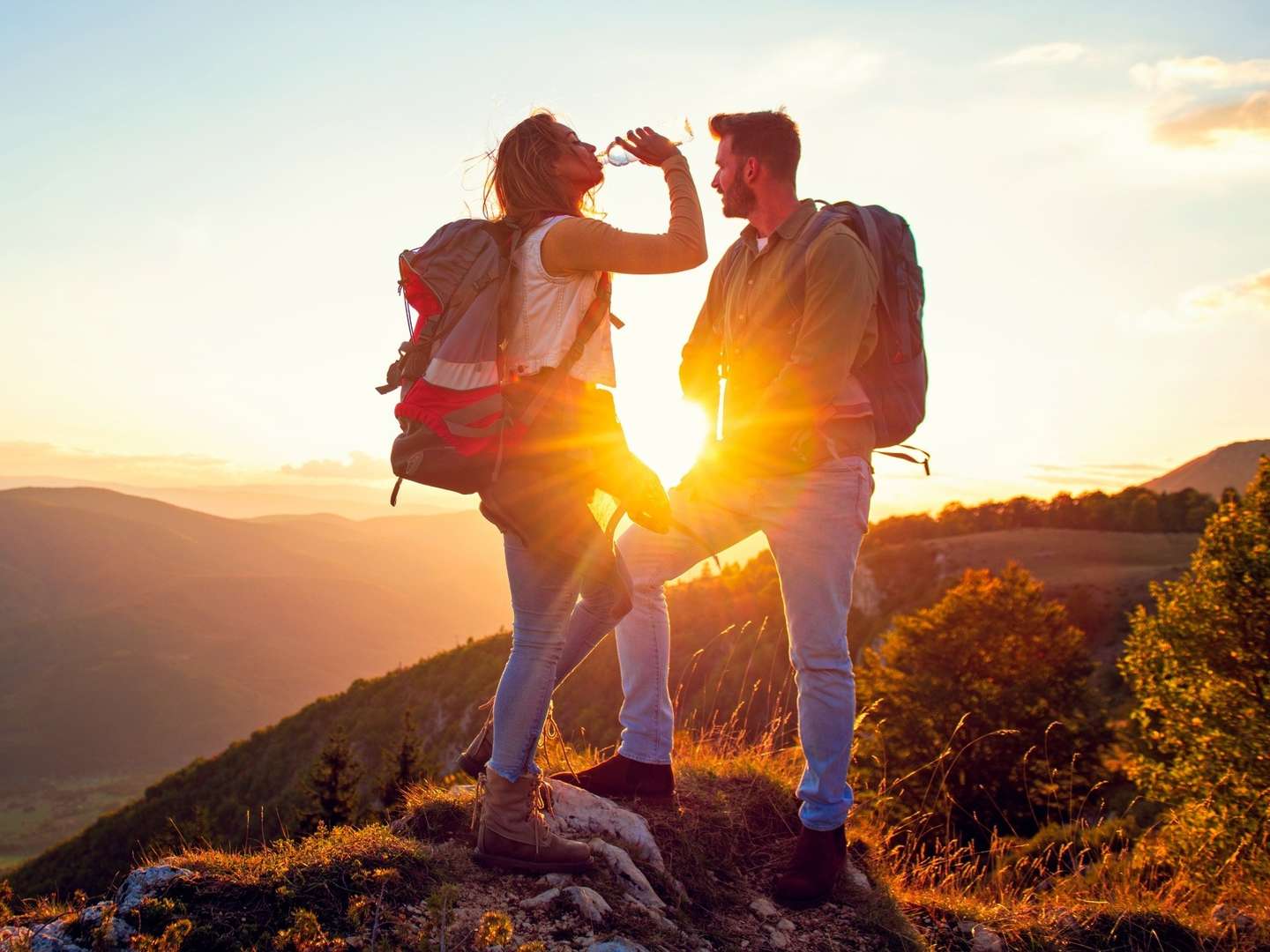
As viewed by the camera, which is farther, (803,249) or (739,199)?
(739,199)

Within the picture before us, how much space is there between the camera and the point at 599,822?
11.8ft

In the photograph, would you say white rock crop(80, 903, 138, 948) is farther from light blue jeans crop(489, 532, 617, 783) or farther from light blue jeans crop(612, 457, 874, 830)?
light blue jeans crop(612, 457, 874, 830)

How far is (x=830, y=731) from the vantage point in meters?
3.46

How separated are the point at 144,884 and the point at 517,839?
1.14m

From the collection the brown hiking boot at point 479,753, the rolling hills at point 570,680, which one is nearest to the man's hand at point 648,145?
the brown hiking boot at point 479,753

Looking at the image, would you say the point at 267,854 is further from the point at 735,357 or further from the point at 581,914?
the point at 735,357

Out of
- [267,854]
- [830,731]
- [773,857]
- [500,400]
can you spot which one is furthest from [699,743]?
[500,400]

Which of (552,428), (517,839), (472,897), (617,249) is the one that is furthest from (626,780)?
(617,249)

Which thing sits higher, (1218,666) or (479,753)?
(479,753)

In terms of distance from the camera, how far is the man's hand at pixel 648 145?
3141mm

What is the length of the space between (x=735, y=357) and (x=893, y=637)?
18.0 m

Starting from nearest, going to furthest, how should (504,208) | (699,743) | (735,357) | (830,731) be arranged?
(504,208) → (830,731) → (735,357) → (699,743)

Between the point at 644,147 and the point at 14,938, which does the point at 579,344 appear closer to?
the point at 644,147

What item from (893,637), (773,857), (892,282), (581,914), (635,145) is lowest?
(893,637)
